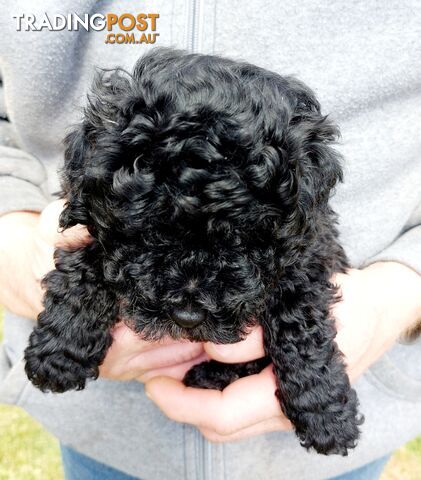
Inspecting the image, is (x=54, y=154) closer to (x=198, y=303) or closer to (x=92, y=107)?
(x=92, y=107)

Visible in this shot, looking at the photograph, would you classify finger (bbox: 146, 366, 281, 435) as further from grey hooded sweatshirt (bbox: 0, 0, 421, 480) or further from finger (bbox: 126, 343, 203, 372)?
grey hooded sweatshirt (bbox: 0, 0, 421, 480)

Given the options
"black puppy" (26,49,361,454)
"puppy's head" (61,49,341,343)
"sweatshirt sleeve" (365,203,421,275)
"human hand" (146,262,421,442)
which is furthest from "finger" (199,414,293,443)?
"sweatshirt sleeve" (365,203,421,275)

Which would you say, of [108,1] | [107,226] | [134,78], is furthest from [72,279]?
[108,1]

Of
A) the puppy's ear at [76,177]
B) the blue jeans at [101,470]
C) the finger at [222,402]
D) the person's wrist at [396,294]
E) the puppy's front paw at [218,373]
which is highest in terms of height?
the puppy's ear at [76,177]

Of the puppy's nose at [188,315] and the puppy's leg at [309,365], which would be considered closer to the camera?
the puppy's nose at [188,315]

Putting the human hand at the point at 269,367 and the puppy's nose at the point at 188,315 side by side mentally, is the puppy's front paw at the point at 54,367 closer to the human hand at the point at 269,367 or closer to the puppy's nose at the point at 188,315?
the human hand at the point at 269,367

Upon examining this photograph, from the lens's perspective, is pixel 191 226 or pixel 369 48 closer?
pixel 191 226

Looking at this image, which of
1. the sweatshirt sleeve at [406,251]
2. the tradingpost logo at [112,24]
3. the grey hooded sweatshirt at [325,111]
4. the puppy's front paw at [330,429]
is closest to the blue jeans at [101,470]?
the grey hooded sweatshirt at [325,111]
